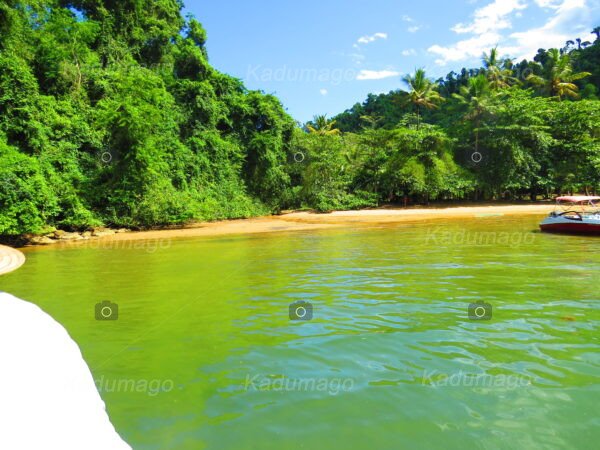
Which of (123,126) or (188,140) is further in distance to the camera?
(188,140)

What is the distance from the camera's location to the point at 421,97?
146 feet

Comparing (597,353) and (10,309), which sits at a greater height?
(10,309)

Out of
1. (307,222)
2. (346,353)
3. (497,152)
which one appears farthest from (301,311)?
(497,152)

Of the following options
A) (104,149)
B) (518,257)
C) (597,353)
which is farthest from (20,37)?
(597,353)

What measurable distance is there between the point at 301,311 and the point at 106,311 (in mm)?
3958

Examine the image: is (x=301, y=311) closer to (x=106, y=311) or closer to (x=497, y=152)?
(x=106, y=311)

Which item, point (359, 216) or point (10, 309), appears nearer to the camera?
point (10, 309)

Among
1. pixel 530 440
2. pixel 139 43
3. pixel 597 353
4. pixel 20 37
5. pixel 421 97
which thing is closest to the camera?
pixel 530 440

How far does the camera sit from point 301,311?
7672mm

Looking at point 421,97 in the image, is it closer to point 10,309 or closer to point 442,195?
point 442,195

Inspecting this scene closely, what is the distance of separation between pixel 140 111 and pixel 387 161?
75.2 feet

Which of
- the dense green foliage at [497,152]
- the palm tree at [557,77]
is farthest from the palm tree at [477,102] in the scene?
the palm tree at [557,77]

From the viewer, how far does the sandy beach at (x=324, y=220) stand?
25422mm

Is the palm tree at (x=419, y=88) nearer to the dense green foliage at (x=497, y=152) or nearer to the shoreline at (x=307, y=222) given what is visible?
the dense green foliage at (x=497, y=152)
